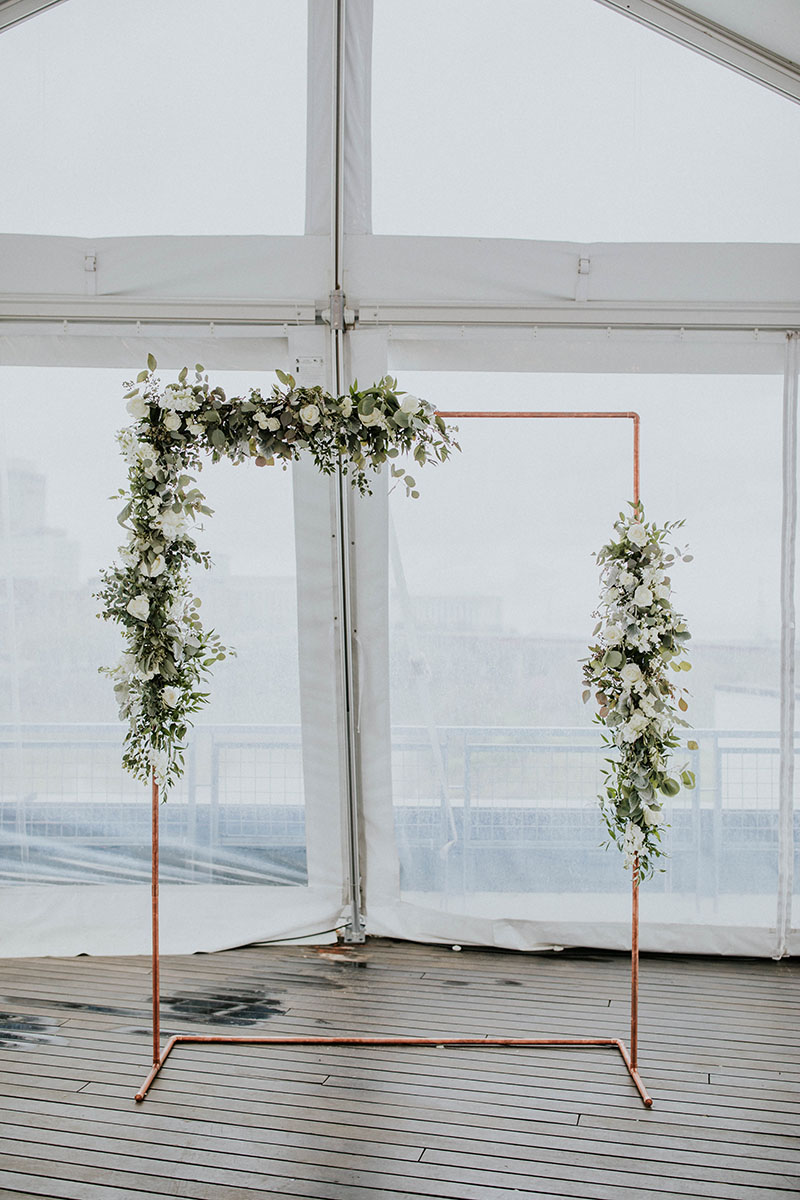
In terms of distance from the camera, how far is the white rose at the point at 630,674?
9.91ft

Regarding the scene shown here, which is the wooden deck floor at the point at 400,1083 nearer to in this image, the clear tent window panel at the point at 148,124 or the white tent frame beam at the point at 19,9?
the clear tent window panel at the point at 148,124

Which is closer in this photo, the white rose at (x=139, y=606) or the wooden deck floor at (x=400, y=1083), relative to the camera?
the wooden deck floor at (x=400, y=1083)

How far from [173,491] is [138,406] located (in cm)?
30

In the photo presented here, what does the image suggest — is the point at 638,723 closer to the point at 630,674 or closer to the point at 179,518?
the point at 630,674

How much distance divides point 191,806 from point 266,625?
90cm

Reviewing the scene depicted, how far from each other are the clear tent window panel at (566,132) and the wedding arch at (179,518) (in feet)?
4.02

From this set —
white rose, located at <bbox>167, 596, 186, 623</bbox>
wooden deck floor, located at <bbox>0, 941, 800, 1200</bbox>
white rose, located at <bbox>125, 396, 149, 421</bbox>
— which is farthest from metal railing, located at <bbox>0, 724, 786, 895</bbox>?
white rose, located at <bbox>125, 396, 149, 421</bbox>

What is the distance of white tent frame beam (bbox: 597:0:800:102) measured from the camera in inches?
151

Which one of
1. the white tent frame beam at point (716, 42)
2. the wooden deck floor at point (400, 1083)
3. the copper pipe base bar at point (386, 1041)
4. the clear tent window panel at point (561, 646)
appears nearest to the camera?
the wooden deck floor at point (400, 1083)

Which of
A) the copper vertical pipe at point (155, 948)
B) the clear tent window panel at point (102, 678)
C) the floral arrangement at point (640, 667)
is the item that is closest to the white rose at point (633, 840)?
the floral arrangement at point (640, 667)

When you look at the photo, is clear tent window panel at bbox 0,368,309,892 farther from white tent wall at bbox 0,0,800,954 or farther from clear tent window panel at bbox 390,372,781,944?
clear tent window panel at bbox 390,372,781,944

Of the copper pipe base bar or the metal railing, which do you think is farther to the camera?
the metal railing

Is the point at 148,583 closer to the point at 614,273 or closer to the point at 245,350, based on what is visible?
the point at 245,350

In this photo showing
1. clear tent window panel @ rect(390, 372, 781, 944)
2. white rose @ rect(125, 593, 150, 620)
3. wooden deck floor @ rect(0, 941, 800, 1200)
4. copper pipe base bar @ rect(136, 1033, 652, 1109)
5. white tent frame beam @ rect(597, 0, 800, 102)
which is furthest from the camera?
clear tent window panel @ rect(390, 372, 781, 944)
